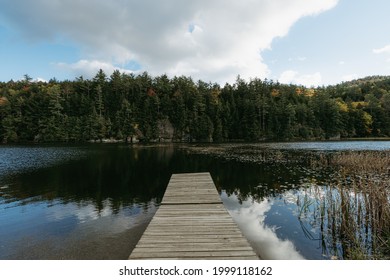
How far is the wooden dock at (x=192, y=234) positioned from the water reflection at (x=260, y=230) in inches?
57.0

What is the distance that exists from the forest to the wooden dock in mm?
66247

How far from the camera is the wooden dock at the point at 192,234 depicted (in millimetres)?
5156

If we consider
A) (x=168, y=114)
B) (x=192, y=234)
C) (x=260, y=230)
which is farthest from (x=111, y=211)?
(x=168, y=114)

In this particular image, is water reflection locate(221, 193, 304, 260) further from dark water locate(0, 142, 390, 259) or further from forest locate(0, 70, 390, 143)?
forest locate(0, 70, 390, 143)

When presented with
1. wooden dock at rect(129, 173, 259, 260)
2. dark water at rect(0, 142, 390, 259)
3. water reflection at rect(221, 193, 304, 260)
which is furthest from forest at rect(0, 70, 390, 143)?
wooden dock at rect(129, 173, 259, 260)

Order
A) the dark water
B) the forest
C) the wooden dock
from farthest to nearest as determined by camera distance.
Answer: the forest < the dark water < the wooden dock

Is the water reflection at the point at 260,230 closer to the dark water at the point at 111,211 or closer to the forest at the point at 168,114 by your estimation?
the dark water at the point at 111,211

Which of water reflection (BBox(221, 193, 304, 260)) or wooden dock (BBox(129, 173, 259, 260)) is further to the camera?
water reflection (BBox(221, 193, 304, 260))

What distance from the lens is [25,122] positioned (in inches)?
2881

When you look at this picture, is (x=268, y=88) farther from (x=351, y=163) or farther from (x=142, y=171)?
(x=142, y=171)

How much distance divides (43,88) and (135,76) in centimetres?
3291

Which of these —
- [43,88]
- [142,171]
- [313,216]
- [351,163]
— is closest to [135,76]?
[43,88]

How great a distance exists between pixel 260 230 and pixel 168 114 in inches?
2838

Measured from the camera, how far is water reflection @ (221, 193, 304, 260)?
722cm
